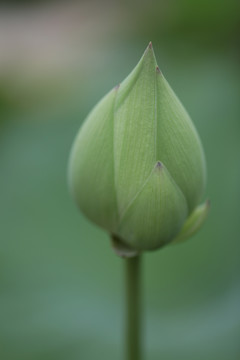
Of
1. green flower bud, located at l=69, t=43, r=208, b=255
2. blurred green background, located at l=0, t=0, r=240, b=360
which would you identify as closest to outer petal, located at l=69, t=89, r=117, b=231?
green flower bud, located at l=69, t=43, r=208, b=255

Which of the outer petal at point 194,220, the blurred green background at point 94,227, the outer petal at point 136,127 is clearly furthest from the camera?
the blurred green background at point 94,227

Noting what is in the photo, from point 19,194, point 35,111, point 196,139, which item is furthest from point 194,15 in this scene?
point 196,139

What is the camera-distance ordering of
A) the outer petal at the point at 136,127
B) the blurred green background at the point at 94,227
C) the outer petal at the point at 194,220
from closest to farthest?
the outer petal at the point at 136,127 < the outer petal at the point at 194,220 < the blurred green background at the point at 94,227

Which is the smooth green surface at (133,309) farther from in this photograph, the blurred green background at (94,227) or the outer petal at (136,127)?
the blurred green background at (94,227)

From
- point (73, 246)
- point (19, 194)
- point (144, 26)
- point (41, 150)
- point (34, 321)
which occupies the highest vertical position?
point (144, 26)

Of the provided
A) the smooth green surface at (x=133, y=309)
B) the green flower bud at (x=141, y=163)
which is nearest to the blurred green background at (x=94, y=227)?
the smooth green surface at (x=133, y=309)

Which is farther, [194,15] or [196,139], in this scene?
[194,15]

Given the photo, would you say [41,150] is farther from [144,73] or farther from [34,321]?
[144,73]

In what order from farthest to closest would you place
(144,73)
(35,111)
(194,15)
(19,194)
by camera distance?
(194,15), (35,111), (19,194), (144,73)
